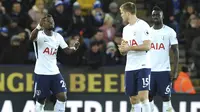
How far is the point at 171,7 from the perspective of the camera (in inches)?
846

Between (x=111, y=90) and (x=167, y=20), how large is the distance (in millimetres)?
4290

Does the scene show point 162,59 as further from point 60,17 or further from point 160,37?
point 60,17

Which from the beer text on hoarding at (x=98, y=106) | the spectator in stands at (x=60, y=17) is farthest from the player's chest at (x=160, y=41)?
the spectator in stands at (x=60, y=17)

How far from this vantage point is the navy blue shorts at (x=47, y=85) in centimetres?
1452

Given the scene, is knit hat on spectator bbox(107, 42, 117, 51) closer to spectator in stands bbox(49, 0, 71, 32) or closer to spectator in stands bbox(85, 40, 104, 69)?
spectator in stands bbox(85, 40, 104, 69)

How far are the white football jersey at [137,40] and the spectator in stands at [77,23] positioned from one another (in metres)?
6.00

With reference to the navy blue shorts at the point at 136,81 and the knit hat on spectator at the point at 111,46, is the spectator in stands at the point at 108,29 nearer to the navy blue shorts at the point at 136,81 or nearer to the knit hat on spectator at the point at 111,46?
the knit hat on spectator at the point at 111,46

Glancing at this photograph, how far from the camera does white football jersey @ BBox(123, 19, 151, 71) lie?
43.5ft

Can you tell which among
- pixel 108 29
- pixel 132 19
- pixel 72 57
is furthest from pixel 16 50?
pixel 132 19

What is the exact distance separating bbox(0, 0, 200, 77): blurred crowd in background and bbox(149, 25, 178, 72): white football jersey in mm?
3050

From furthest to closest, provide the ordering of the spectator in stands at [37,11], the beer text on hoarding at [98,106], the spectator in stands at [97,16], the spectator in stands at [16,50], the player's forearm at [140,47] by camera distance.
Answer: the spectator in stands at [97,16] < the spectator in stands at [37,11] < the spectator in stands at [16,50] < the beer text on hoarding at [98,106] < the player's forearm at [140,47]

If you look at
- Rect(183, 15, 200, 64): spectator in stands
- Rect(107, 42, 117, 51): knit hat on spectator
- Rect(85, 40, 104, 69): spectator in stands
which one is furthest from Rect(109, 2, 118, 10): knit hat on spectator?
Rect(85, 40, 104, 69): spectator in stands

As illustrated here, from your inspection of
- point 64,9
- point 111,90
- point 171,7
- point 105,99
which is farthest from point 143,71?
A: point 171,7

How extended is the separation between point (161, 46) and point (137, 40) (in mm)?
1522
